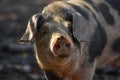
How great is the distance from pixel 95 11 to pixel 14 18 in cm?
537

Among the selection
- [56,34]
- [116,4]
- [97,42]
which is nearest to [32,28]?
[56,34]

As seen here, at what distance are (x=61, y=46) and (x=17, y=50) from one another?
157 inches

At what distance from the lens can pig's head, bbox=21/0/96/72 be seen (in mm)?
4719

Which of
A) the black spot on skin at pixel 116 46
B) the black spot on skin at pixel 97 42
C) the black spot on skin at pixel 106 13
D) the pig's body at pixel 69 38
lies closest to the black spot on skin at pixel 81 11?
the pig's body at pixel 69 38

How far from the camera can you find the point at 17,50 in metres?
8.52

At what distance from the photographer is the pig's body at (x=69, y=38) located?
4.71 meters

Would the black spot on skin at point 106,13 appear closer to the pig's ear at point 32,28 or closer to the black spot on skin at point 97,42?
the black spot on skin at point 97,42

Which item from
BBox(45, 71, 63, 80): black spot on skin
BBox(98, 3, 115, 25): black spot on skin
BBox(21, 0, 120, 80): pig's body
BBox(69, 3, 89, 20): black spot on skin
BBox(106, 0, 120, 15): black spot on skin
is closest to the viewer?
BBox(21, 0, 120, 80): pig's body

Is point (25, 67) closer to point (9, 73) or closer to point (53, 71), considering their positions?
point (9, 73)

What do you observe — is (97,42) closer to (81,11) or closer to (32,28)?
(81,11)

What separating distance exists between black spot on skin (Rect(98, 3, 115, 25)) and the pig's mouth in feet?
3.41

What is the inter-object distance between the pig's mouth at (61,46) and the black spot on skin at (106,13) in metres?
1.04

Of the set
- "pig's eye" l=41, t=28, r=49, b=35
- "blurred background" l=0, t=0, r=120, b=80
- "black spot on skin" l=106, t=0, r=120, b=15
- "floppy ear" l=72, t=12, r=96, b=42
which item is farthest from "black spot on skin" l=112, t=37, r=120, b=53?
"blurred background" l=0, t=0, r=120, b=80

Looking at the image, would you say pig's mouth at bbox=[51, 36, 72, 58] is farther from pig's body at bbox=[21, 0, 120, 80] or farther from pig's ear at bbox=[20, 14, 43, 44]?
pig's ear at bbox=[20, 14, 43, 44]
